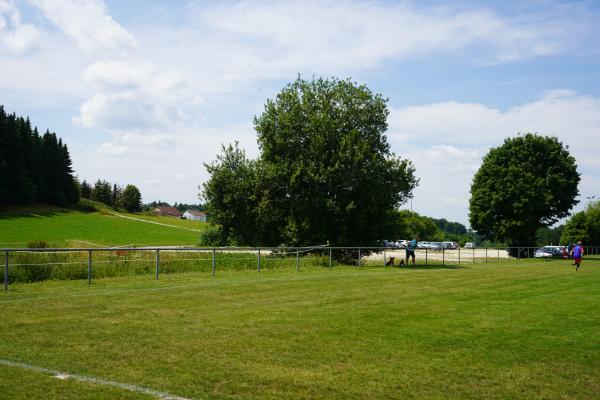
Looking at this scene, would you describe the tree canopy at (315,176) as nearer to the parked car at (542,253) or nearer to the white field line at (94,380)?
the parked car at (542,253)

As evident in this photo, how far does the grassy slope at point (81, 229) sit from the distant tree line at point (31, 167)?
4633 mm

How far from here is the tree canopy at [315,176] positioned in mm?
36344

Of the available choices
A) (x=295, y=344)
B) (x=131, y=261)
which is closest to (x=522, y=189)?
(x=131, y=261)

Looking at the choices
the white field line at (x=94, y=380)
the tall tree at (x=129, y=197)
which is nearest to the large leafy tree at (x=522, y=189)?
the white field line at (x=94, y=380)

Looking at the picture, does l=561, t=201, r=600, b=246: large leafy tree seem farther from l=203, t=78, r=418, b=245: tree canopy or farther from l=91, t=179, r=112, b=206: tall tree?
l=91, t=179, r=112, b=206: tall tree

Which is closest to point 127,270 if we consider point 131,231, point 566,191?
point 566,191

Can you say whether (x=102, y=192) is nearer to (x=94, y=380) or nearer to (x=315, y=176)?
(x=315, y=176)

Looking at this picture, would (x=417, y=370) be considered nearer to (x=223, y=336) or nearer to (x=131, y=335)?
(x=223, y=336)

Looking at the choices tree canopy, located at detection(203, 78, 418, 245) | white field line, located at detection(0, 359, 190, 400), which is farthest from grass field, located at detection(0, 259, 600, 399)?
tree canopy, located at detection(203, 78, 418, 245)

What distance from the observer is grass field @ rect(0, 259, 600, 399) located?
19.7ft

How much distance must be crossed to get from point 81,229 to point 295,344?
8016 centimetres

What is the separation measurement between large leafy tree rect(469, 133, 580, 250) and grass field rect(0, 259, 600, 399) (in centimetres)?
4324

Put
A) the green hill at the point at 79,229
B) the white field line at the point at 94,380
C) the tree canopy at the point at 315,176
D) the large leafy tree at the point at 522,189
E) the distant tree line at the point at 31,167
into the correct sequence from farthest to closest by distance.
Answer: the distant tree line at the point at 31,167
the green hill at the point at 79,229
the large leafy tree at the point at 522,189
the tree canopy at the point at 315,176
the white field line at the point at 94,380

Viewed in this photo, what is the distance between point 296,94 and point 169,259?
19564 mm
